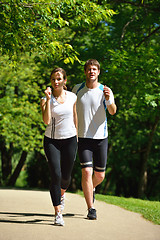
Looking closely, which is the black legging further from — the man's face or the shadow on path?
the man's face

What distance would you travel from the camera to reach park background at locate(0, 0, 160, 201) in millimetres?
8359

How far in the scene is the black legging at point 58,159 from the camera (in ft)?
17.0

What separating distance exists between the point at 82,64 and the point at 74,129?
221 inches

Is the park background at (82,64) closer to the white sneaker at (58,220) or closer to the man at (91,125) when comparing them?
the man at (91,125)

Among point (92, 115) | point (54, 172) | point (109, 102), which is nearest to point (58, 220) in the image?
point (54, 172)

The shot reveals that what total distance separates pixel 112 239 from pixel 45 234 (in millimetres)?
743

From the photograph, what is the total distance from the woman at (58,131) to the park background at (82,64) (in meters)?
2.70

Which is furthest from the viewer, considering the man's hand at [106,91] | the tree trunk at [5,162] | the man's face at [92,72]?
the tree trunk at [5,162]

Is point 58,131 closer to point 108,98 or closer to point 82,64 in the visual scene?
point 108,98

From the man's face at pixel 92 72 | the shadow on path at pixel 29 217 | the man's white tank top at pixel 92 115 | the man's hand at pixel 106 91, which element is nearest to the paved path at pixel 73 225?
the shadow on path at pixel 29 217

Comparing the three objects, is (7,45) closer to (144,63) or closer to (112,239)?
(112,239)

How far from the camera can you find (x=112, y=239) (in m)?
4.30

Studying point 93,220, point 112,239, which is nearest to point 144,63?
point 93,220

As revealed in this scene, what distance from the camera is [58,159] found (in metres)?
5.26
